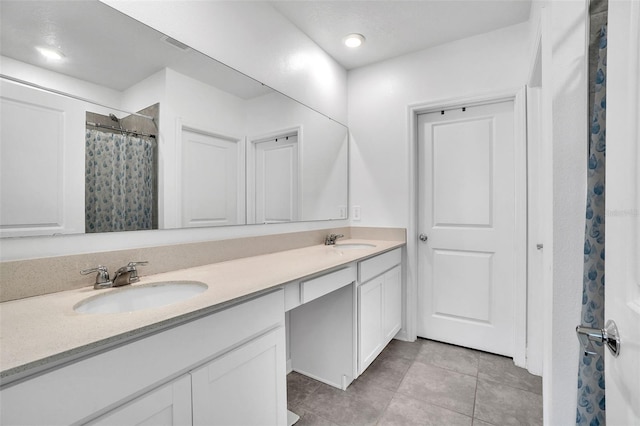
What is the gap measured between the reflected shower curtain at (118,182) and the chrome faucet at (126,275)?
0.57 feet

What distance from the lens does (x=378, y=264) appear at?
2.06 metres

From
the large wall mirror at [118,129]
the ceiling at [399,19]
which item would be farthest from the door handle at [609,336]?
the ceiling at [399,19]

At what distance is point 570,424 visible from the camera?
1.11 metres

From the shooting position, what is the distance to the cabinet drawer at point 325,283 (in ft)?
4.43

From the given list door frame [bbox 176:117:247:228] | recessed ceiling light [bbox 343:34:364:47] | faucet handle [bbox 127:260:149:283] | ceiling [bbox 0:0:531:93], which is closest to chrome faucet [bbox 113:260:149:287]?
faucet handle [bbox 127:260:149:283]

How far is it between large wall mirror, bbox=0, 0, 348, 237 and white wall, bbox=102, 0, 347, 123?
8cm

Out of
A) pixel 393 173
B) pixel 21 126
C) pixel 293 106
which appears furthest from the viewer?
pixel 393 173

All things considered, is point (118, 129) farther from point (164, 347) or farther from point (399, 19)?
point (399, 19)

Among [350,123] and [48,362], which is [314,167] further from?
[48,362]

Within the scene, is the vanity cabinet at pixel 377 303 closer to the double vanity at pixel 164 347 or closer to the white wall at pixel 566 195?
the double vanity at pixel 164 347

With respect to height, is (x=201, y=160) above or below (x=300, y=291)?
above

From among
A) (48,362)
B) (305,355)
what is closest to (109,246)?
(48,362)

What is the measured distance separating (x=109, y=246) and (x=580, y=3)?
6.52ft

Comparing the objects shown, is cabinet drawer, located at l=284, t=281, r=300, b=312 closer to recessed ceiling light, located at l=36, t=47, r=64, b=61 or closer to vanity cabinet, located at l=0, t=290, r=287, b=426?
vanity cabinet, located at l=0, t=290, r=287, b=426
